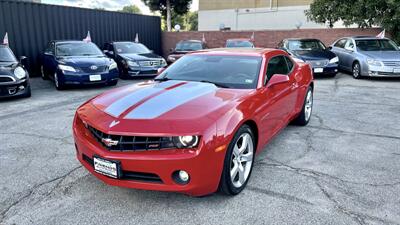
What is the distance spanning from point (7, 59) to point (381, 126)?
852cm

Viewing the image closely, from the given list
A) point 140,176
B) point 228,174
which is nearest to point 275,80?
point 228,174

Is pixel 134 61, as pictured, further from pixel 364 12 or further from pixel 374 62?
pixel 364 12

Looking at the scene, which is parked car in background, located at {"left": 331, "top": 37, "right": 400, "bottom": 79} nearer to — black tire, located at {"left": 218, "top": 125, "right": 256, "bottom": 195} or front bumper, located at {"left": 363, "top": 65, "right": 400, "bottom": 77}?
Result: front bumper, located at {"left": 363, "top": 65, "right": 400, "bottom": 77}

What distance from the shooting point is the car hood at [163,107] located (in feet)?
9.05

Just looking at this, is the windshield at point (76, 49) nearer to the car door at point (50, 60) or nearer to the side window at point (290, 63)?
the car door at point (50, 60)

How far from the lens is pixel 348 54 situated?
12086 mm

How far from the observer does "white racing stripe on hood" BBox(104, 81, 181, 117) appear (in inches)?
122

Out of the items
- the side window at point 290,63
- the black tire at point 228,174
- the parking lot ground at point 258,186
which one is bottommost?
the parking lot ground at point 258,186

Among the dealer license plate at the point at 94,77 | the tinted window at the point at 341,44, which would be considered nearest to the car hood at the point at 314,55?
the tinted window at the point at 341,44

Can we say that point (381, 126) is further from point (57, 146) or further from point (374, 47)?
point (374, 47)

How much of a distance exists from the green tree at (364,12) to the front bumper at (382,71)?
425cm

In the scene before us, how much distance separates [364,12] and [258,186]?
1409 cm

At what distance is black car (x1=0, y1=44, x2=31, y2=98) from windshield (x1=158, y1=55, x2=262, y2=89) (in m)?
5.10

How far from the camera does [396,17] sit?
44.4ft
